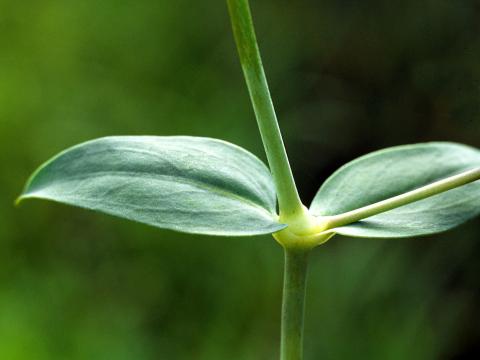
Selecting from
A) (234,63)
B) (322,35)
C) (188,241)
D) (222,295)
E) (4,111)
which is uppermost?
(322,35)

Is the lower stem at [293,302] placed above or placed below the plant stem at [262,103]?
below

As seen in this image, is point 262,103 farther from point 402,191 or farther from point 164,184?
point 402,191

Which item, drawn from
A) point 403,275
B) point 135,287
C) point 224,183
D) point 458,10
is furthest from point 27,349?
point 458,10

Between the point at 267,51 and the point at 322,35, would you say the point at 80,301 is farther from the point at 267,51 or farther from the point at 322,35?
the point at 322,35

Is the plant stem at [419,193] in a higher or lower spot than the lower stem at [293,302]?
higher

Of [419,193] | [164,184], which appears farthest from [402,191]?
[164,184]
